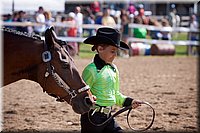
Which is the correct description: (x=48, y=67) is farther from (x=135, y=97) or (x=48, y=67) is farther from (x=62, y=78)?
(x=135, y=97)

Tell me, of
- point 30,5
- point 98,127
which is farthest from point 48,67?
point 30,5

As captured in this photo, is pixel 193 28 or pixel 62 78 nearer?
pixel 62 78

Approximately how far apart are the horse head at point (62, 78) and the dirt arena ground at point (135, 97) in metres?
2.31

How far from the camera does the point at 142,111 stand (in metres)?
7.25

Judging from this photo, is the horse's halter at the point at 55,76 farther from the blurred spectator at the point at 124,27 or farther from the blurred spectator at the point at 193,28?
the blurred spectator at the point at 193,28

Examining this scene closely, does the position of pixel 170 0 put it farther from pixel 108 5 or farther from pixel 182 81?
pixel 182 81

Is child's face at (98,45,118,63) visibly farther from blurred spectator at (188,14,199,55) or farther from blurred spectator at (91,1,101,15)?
blurred spectator at (91,1,101,15)

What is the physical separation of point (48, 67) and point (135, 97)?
16.3 feet

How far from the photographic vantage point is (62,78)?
145 inches

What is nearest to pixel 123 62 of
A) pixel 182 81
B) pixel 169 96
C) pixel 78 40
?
pixel 78 40

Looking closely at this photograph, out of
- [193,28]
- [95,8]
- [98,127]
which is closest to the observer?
[98,127]

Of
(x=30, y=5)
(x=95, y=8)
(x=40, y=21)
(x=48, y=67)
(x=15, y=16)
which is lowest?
(x=48, y=67)

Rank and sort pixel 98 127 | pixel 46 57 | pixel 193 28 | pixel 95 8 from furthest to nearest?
pixel 95 8 < pixel 193 28 < pixel 98 127 < pixel 46 57

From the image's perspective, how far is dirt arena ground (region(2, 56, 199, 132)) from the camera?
6258mm
